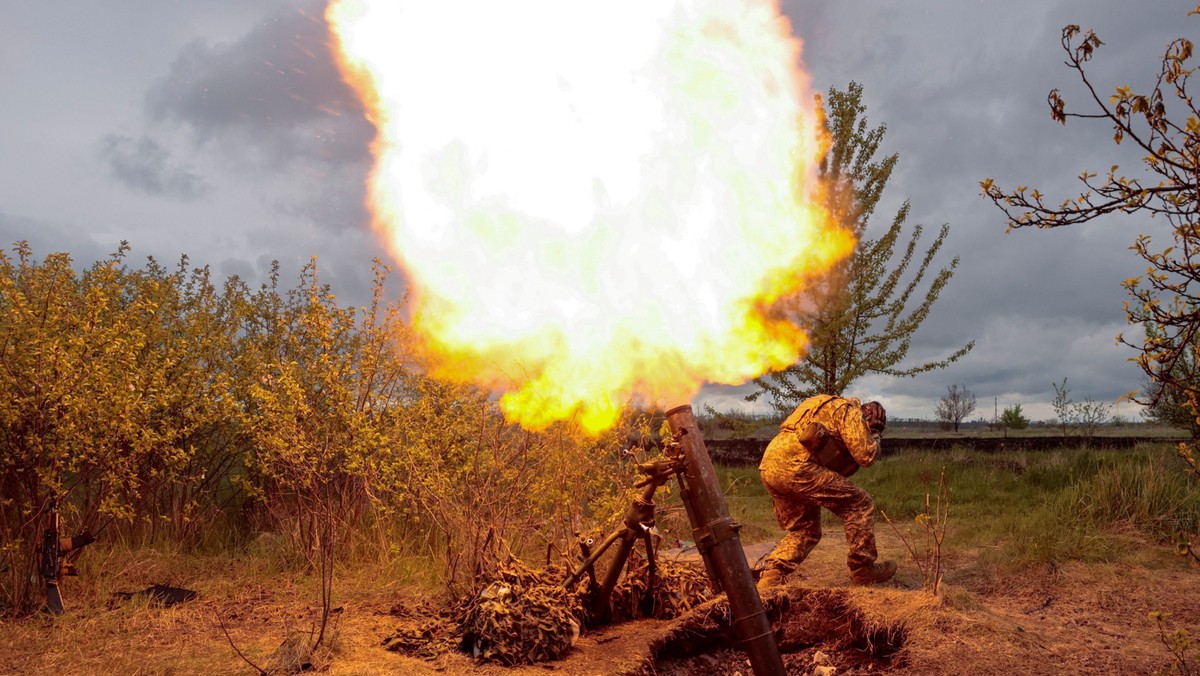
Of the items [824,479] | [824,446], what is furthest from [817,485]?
[824,446]

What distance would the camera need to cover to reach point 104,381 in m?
7.06

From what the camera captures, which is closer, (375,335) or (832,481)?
(832,481)

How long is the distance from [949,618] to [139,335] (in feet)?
24.9

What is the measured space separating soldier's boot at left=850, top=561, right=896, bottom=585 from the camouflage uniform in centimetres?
5

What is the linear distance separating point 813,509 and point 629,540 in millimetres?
2492

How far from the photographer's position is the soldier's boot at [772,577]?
7.19 metres

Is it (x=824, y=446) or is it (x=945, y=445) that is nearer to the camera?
(x=824, y=446)

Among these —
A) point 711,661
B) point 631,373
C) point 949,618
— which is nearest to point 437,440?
point 631,373

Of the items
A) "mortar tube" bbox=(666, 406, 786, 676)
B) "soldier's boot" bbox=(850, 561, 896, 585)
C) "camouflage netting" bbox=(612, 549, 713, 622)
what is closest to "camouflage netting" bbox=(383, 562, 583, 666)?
"camouflage netting" bbox=(612, 549, 713, 622)

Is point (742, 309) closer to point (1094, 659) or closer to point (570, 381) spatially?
point (570, 381)

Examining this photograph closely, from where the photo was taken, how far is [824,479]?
7.08 m

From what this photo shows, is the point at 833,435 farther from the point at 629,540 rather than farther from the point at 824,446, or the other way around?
the point at 629,540

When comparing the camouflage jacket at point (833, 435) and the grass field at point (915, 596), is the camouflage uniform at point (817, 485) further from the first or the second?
the grass field at point (915, 596)

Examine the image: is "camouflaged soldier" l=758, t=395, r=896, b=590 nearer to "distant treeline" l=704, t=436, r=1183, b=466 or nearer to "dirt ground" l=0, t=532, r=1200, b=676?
"dirt ground" l=0, t=532, r=1200, b=676
